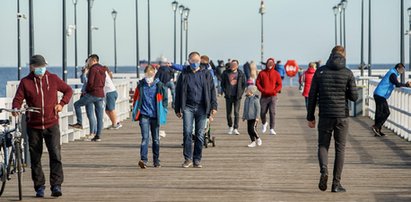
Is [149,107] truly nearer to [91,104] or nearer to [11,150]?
[11,150]

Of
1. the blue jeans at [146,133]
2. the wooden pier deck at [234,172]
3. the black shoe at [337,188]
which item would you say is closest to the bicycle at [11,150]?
the wooden pier deck at [234,172]

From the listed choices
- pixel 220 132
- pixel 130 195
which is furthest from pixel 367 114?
pixel 130 195

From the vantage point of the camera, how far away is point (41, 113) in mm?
15016

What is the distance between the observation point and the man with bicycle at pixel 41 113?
1497 centimetres

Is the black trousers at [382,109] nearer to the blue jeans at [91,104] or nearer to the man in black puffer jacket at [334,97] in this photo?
the blue jeans at [91,104]

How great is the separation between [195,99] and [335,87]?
416 centimetres

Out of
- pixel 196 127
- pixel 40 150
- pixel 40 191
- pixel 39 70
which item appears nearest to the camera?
pixel 39 70

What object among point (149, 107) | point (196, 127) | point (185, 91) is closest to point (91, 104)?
point (149, 107)

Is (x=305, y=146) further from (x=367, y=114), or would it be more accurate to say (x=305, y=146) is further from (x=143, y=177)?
(x=367, y=114)

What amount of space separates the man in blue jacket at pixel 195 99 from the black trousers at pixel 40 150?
166 inches

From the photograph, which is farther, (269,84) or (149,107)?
(269,84)

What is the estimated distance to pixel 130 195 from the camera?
15289 mm

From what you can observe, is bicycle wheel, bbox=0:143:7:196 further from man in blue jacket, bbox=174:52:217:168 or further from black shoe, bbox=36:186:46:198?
man in blue jacket, bbox=174:52:217:168

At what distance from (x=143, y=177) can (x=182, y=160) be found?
3167mm
